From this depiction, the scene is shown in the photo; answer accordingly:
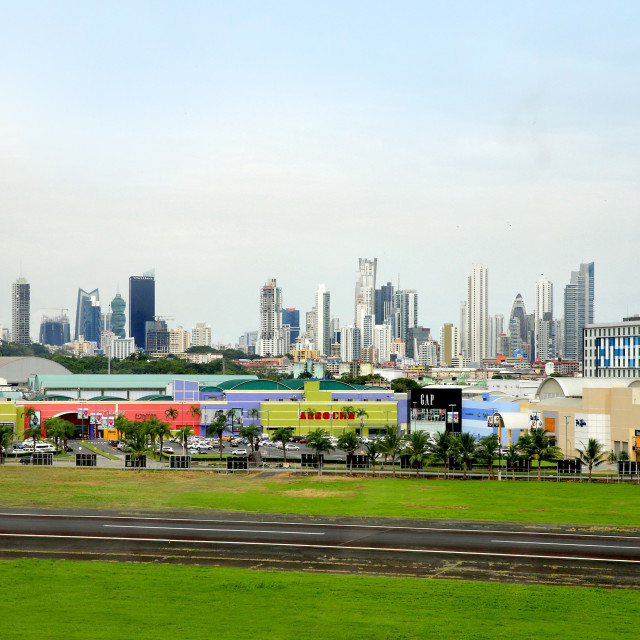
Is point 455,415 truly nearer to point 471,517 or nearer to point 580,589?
point 471,517

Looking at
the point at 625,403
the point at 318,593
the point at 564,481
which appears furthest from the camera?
the point at 625,403

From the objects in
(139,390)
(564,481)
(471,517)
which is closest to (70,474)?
(471,517)

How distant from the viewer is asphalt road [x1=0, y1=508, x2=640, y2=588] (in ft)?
119

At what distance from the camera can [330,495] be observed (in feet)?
194

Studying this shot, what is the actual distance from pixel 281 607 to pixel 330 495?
94.6ft

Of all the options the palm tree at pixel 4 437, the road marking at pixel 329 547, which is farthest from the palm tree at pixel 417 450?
the palm tree at pixel 4 437

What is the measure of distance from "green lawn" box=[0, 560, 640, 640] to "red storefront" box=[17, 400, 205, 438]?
8142 centimetres

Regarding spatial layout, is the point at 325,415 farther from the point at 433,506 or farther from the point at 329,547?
the point at 329,547

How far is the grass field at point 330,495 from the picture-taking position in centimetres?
5156

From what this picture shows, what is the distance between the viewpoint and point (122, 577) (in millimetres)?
34156

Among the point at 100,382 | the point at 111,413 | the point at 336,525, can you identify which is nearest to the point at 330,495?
the point at 336,525

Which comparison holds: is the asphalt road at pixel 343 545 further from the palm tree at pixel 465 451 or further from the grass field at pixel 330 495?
the palm tree at pixel 465 451

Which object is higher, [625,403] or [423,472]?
[625,403]

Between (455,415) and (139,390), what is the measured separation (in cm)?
7124
